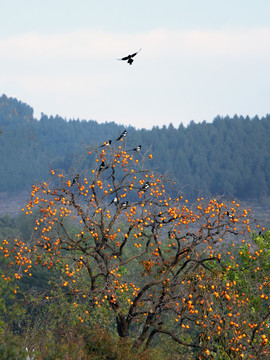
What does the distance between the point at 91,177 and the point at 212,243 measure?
15.4 ft

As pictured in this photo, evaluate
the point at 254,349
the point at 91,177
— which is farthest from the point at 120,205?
the point at 254,349

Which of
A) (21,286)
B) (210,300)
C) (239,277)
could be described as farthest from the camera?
(21,286)

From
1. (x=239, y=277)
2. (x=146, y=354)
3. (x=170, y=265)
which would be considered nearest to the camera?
(x=146, y=354)

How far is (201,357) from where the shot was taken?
57.9ft

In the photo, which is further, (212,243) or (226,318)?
(212,243)

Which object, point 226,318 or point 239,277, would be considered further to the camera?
point 239,277

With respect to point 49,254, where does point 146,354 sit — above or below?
below

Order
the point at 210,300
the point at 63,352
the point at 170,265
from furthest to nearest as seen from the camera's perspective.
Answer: the point at 170,265 → the point at 210,300 → the point at 63,352

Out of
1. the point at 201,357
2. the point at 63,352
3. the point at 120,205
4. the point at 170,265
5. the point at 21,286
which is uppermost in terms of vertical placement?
the point at 120,205

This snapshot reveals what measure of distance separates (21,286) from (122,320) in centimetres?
4218

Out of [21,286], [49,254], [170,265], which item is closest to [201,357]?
[170,265]

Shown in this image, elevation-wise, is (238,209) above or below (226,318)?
above

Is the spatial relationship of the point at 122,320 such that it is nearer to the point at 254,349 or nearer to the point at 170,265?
the point at 170,265

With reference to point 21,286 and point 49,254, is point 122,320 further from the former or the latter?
point 21,286
